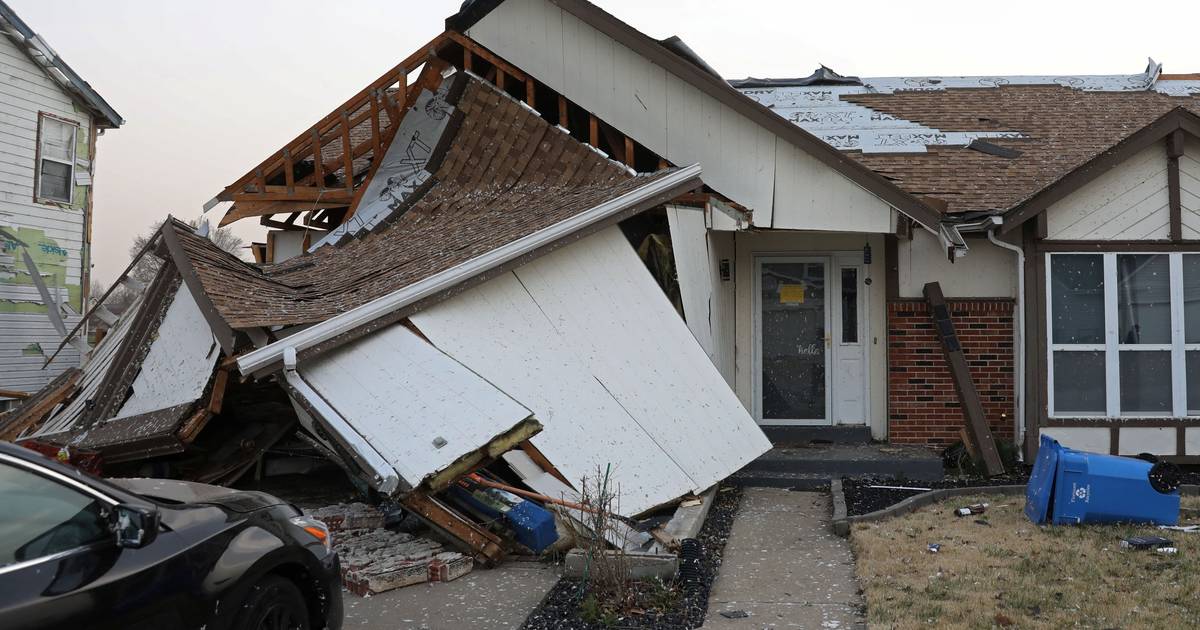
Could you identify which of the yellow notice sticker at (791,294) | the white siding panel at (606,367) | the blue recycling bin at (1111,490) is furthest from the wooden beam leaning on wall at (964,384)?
the white siding panel at (606,367)

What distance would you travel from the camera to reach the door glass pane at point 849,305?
11148 millimetres

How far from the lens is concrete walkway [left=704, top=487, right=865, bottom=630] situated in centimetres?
543

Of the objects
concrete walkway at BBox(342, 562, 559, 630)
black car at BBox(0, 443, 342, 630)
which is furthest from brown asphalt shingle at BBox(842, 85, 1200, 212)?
black car at BBox(0, 443, 342, 630)

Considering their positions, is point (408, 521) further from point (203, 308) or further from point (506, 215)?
point (506, 215)

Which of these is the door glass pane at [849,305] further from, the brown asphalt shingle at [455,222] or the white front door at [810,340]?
the brown asphalt shingle at [455,222]

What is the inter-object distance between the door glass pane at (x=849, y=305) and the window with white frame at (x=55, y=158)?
1368 centimetres

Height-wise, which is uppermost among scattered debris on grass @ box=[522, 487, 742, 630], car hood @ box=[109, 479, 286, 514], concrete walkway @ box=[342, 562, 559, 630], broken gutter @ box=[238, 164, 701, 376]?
broken gutter @ box=[238, 164, 701, 376]

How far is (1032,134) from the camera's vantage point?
1245 centimetres

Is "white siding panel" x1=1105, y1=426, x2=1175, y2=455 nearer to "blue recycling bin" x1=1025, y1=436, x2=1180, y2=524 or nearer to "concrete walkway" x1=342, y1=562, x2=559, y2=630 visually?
"blue recycling bin" x1=1025, y1=436, x2=1180, y2=524

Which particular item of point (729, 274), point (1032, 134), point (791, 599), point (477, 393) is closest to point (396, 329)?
point (477, 393)

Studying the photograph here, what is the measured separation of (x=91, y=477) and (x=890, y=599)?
14.0ft

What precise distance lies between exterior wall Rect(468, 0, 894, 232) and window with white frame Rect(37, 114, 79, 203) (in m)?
9.88

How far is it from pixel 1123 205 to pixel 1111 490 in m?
4.25

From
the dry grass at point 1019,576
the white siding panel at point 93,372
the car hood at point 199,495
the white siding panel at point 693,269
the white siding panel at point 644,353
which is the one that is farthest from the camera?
the white siding panel at point 693,269
